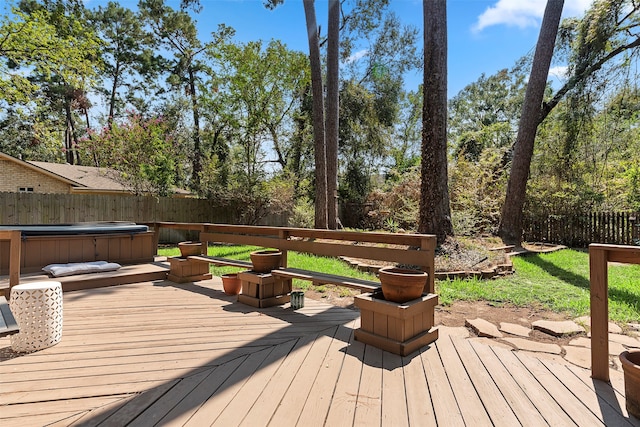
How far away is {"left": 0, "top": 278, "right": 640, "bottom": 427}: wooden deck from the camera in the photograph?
1560 millimetres

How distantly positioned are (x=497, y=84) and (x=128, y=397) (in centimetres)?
2493

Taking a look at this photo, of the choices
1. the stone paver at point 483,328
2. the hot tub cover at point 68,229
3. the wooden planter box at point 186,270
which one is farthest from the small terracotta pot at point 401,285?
the hot tub cover at point 68,229

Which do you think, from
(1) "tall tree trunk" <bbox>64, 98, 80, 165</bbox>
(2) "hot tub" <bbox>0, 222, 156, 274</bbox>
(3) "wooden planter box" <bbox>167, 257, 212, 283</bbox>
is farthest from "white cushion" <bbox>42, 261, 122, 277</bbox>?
(1) "tall tree trunk" <bbox>64, 98, 80, 165</bbox>

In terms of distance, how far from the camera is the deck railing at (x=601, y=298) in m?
1.82

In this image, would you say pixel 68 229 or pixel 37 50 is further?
pixel 37 50

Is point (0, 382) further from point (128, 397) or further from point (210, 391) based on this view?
point (210, 391)

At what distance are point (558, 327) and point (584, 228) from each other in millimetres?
7506

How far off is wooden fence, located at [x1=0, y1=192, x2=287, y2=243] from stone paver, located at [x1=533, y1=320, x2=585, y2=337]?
29.6 feet

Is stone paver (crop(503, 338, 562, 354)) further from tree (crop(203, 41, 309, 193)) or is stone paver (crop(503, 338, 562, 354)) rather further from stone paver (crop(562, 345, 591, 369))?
tree (crop(203, 41, 309, 193))

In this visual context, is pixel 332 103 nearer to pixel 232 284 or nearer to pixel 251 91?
pixel 251 91

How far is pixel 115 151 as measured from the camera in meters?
10.4

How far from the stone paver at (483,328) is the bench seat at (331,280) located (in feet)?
3.06

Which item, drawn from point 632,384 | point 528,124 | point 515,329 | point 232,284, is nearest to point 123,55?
point 232,284

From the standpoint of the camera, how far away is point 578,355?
2361mm
